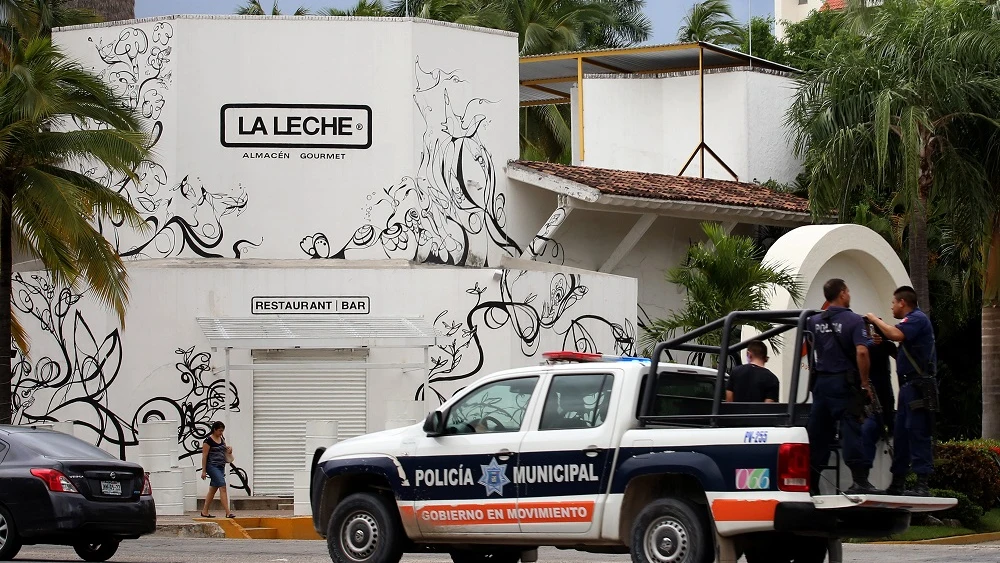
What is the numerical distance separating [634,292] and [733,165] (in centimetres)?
657

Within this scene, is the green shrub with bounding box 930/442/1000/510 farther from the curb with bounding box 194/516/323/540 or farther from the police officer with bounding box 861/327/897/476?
the police officer with bounding box 861/327/897/476

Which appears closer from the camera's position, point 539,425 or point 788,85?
point 539,425

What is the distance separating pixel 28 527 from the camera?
44.0ft

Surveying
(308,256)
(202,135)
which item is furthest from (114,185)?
(308,256)

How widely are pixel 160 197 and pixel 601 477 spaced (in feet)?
46.5

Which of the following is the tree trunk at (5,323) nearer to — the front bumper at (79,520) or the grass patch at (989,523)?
the front bumper at (79,520)

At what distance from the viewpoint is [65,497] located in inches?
532

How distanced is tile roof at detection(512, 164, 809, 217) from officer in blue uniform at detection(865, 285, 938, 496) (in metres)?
13.6

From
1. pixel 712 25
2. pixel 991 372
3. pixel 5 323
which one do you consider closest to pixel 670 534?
pixel 5 323

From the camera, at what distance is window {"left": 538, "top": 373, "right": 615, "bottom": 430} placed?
Answer: 1098 centimetres

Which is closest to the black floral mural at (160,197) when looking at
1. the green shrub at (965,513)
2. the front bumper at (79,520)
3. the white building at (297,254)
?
the white building at (297,254)

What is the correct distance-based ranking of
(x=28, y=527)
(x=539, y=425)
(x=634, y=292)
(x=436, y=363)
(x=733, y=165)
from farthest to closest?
(x=733, y=165) < (x=634, y=292) < (x=436, y=363) < (x=28, y=527) < (x=539, y=425)

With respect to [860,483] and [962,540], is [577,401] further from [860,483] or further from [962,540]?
[962,540]

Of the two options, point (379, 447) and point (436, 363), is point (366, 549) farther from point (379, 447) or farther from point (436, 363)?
point (436, 363)
